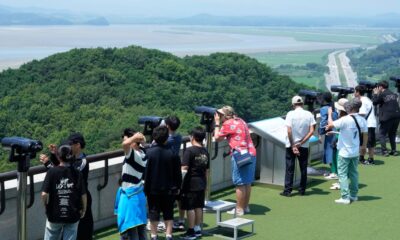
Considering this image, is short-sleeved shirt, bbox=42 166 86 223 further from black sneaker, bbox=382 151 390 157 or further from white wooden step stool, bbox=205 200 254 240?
black sneaker, bbox=382 151 390 157

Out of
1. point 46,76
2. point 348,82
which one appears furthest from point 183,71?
point 348,82

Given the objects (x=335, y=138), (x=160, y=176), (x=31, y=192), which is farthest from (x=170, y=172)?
(x=335, y=138)

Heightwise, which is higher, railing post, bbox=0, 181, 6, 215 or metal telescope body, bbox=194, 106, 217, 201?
metal telescope body, bbox=194, 106, 217, 201

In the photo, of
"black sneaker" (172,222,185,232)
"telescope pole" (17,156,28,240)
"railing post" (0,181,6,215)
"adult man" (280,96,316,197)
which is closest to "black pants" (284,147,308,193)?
"adult man" (280,96,316,197)

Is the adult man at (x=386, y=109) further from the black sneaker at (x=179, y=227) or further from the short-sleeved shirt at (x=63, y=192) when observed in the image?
the short-sleeved shirt at (x=63, y=192)

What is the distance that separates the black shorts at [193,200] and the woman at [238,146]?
1.13 m

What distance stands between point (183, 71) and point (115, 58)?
12.4m

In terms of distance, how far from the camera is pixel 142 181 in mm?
6102

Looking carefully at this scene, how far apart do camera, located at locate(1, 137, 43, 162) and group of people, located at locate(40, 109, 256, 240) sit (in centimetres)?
15

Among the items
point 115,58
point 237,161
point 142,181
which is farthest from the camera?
point 115,58

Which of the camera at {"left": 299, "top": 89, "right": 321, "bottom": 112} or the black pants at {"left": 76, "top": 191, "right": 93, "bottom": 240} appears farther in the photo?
the camera at {"left": 299, "top": 89, "right": 321, "bottom": 112}

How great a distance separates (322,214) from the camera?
7934 mm

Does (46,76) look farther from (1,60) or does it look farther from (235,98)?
(1,60)

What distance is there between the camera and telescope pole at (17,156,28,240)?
5.31m
